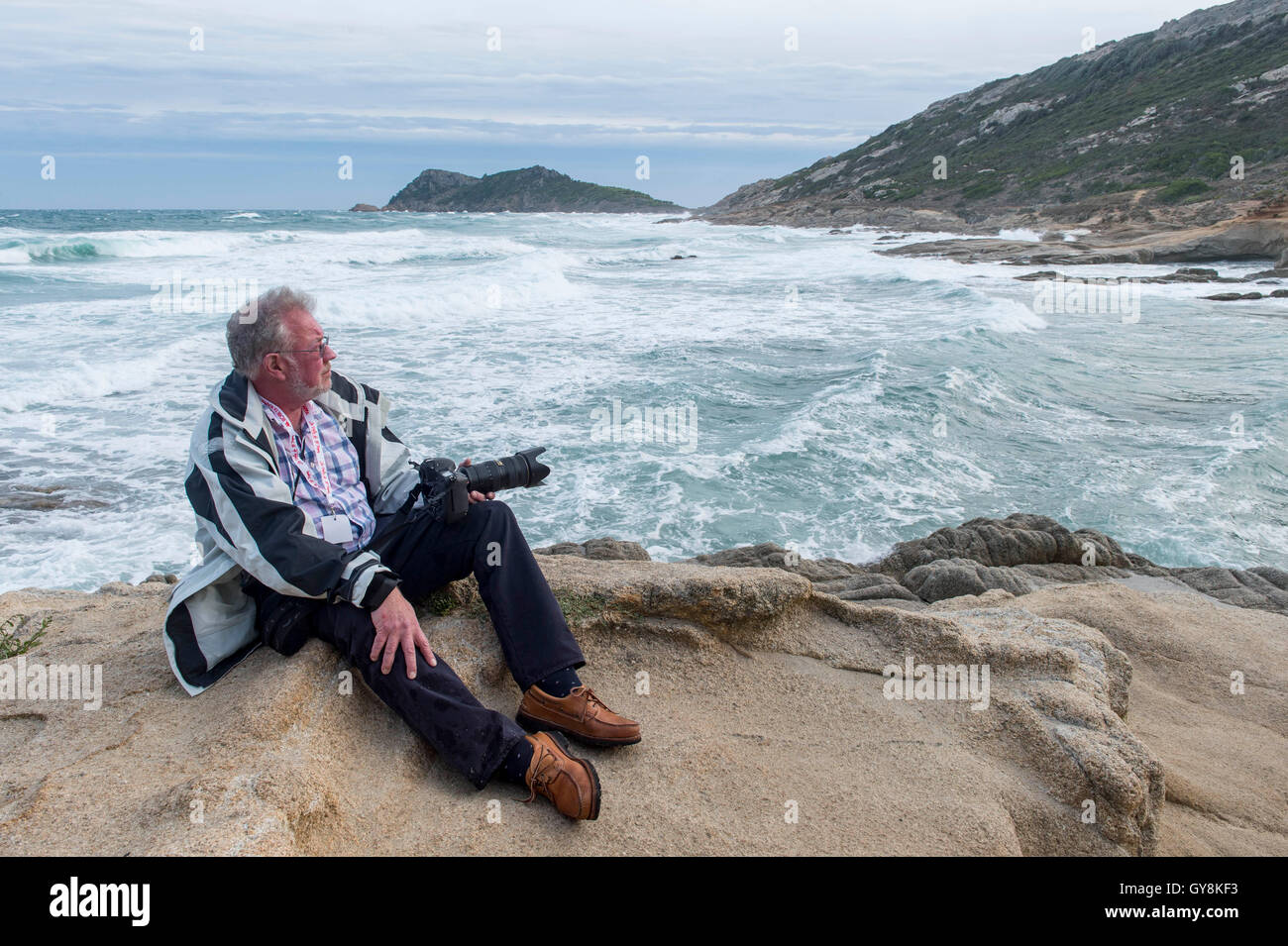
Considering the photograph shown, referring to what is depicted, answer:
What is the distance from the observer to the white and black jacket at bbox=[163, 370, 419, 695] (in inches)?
103

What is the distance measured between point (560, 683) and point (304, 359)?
1.36 meters

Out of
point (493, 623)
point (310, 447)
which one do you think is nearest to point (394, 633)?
point (493, 623)

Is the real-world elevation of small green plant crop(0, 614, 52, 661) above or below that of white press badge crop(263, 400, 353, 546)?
below

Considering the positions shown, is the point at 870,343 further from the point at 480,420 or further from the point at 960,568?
the point at 960,568

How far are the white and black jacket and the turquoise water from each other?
13.2ft

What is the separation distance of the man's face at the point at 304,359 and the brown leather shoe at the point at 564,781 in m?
1.36

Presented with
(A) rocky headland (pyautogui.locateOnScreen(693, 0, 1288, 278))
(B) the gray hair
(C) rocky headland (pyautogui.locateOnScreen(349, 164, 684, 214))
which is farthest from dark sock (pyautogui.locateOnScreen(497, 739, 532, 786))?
(C) rocky headland (pyautogui.locateOnScreen(349, 164, 684, 214))

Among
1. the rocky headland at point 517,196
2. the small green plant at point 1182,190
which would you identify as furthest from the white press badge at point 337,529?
the rocky headland at point 517,196

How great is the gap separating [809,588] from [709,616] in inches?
19.1

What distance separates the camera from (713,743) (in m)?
2.87

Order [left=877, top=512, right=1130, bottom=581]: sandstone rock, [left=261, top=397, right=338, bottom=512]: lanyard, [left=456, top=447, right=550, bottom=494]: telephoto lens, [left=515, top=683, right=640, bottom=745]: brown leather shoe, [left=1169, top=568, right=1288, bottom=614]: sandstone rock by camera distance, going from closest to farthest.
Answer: [left=515, top=683, right=640, bottom=745]: brown leather shoe < [left=261, top=397, right=338, bottom=512]: lanyard < [left=456, top=447, right=550, bottom=494]: telephoto lens < [left=1169, top=568, right=1288, bottom=614]: sandstone rock < [left=877, top=512, right=1130, bottom=581]: sandstone rock

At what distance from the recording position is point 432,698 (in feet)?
8.50

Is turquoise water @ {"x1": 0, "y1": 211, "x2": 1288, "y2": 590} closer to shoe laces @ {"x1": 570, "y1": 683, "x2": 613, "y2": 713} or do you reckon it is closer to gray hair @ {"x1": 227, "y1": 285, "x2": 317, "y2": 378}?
shoe laces @ {"x1": 570, "y1": 683, "x2": 613, "y2": 713}

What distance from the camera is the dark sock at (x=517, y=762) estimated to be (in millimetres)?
2496
